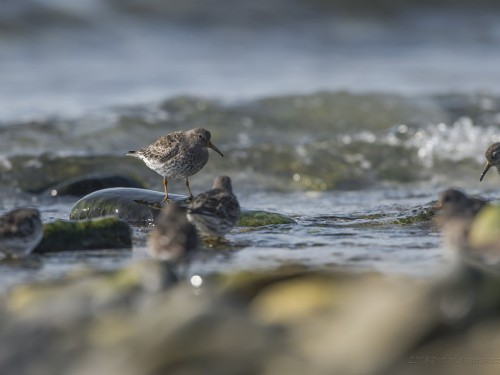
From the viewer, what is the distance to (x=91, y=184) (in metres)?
10.4

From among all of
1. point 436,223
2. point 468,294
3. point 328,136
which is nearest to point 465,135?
point 328,136

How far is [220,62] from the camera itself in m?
18.9

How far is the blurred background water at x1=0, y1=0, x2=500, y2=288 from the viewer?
899 cm

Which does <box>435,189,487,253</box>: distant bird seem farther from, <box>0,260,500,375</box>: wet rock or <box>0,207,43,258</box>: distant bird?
<box>0,207,43,258</box>: distant bird

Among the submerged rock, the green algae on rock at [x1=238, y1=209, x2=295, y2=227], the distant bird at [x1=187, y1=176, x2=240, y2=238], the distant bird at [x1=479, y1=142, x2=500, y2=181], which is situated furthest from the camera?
the distant bird at [x1=479, y1=142, x2=500, y2=181]

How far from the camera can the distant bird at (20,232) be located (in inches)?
265

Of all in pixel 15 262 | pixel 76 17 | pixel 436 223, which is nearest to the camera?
pixel 15 262

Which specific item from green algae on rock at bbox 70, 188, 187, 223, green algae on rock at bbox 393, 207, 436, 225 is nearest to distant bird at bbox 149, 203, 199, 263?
green algae on rock at bbox 70, 188, 187, 223

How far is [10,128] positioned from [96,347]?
370 inches

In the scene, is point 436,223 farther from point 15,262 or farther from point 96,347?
point 96,347

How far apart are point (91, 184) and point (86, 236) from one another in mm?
3234

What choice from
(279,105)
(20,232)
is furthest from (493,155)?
(279,105)

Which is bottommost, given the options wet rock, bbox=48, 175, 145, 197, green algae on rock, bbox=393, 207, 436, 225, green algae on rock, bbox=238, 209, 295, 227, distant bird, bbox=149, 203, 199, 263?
green algae on rock, bbox=393, 207, 436, 225

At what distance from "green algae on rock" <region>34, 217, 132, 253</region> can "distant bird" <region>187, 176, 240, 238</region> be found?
1.86ft
